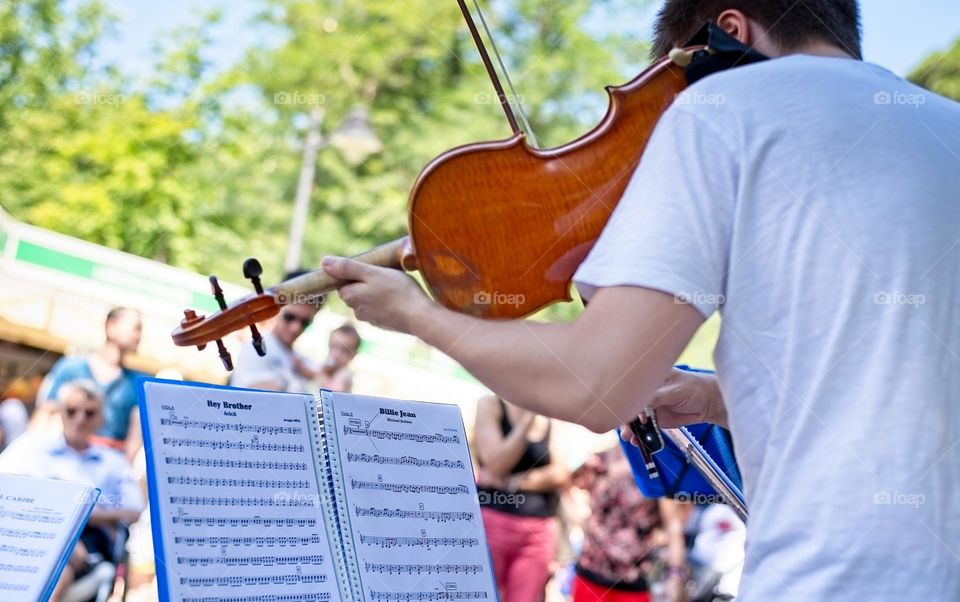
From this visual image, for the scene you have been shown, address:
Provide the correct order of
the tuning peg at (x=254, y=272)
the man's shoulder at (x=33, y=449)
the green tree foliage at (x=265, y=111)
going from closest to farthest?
the tuning peg at (x=254, y=272)
the man's shoulder at (x=33, y=449)
the green tree foliage at (x=265, y=111)

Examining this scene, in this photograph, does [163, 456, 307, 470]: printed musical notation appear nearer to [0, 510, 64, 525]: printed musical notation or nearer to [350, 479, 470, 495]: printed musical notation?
[350, 479, 470, 495]: printed musical notation

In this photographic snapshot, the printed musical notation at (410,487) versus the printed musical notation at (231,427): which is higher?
the printed musical notation at (231,427)

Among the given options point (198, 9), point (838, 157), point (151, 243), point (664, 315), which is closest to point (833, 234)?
point (838, 157)

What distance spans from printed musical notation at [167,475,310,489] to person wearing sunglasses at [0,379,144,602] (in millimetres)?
3193

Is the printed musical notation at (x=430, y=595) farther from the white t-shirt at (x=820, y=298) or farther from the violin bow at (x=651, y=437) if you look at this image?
the white t-shirt at (x=820, y=298)

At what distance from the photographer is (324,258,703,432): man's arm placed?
4.19ft

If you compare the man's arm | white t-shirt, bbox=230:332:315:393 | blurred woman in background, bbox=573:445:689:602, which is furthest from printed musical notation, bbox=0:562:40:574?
blurred woman in background, bbox=573:445:689:602

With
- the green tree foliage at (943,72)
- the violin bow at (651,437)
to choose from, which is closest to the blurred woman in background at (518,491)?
the violin bow at (651,437)

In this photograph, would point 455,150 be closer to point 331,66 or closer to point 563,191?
point 563,191

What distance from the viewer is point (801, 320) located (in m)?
1.28

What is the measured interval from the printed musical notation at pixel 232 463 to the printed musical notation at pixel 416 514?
16 cm

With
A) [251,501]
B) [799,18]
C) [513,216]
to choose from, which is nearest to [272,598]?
[251,501]

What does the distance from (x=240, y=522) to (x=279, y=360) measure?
3.66m

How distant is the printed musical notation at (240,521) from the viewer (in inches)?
69.2
